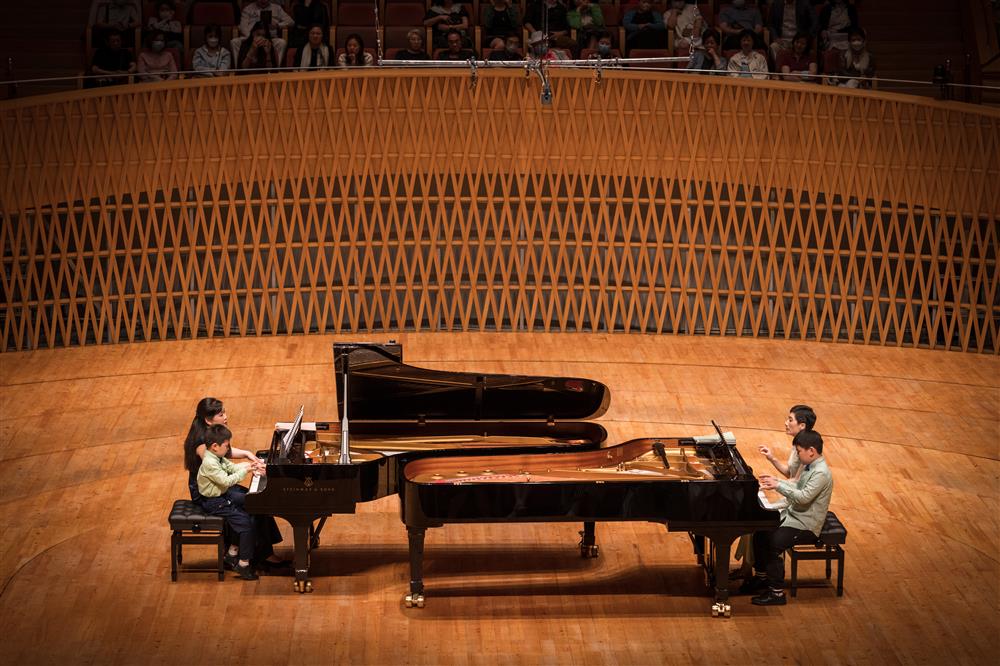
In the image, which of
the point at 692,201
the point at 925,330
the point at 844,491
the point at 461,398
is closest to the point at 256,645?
the point at 461,398

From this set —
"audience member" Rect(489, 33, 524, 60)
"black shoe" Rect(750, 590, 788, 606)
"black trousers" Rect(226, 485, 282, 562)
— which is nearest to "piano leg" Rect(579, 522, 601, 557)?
"black shoe" Rect(750, 590, 788, 606)

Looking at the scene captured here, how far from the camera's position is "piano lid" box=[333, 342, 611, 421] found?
8367 millimetres

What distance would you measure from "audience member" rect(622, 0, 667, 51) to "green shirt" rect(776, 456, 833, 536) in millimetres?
5309

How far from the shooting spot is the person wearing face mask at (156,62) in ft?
37.7

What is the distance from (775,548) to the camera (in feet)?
24.6

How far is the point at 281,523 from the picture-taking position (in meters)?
8.76

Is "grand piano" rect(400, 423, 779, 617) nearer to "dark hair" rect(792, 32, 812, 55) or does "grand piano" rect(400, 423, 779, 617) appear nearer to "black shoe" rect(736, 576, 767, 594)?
"black shoe" rect(736, 576, 767, 594)

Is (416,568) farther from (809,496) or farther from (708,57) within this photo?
(708,57)

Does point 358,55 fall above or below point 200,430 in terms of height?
above

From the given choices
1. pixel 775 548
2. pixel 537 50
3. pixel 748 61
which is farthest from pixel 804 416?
pixel 748 61

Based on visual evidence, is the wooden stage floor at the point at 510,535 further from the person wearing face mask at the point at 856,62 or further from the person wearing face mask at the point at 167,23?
the person wearing face mask at the point at 167,23

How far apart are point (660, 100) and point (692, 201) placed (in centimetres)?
83

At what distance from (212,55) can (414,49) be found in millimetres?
1555

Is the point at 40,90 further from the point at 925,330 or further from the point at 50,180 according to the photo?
the point at 925,330
